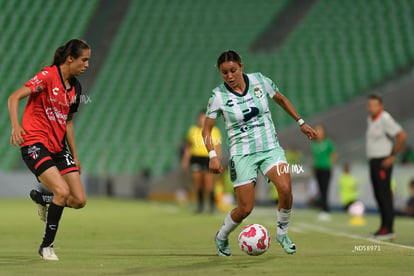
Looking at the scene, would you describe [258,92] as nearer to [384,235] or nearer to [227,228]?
[227,228]

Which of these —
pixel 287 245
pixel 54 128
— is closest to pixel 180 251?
pixel 287 245

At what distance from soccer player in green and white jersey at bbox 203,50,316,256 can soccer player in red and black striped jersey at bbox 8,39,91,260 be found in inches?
54.6

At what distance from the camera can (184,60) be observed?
3097cm

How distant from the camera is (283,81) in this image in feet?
95.3

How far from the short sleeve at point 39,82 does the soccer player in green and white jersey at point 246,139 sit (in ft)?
5.51

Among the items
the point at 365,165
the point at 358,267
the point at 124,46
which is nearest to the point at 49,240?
the point at 358,267

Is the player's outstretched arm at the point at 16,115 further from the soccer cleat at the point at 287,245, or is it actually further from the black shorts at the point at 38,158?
the soccer cleat at the point at 287,245

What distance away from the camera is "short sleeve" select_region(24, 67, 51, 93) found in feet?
24.3

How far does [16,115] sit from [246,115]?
2.29 meters

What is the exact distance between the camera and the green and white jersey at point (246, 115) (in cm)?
810

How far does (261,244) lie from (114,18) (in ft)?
84.7

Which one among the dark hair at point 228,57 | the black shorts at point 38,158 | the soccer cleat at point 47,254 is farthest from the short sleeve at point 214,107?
the soccer cleat at point 47,254

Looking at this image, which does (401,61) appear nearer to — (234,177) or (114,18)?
(114,18)

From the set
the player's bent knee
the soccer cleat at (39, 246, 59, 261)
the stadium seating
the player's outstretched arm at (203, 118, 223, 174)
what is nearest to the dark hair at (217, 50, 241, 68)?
the player's outstretched arm at (203, 118, 223, 174)
